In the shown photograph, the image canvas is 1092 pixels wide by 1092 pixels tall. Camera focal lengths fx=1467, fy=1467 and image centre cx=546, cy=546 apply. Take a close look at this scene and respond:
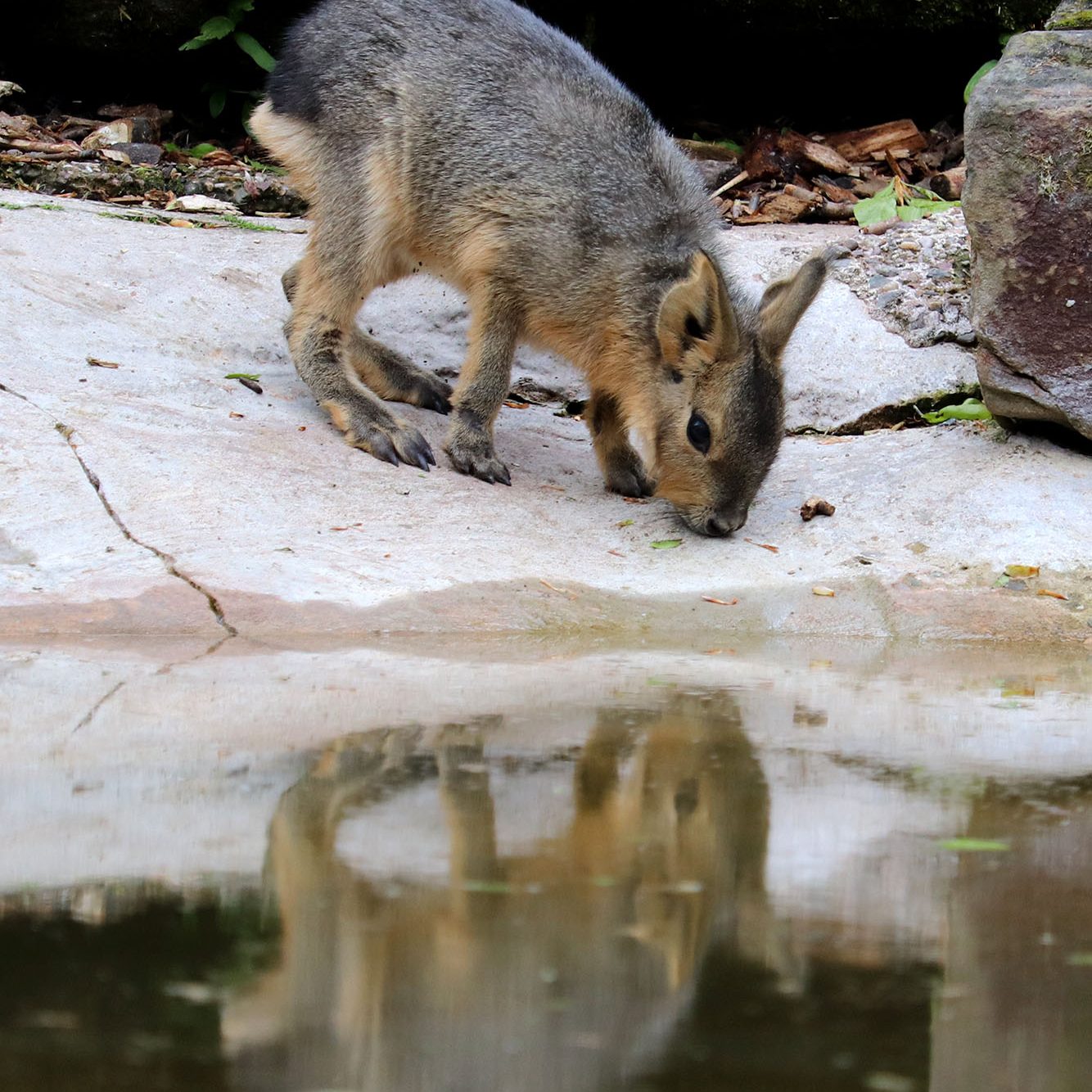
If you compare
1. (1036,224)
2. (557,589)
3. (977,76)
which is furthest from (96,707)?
(977,76)

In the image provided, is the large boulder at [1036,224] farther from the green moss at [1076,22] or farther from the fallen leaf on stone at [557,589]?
the fallen leaf on stone at [557,589]

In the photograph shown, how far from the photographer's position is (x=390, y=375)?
321 inches

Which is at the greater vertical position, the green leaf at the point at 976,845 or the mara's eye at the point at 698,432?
the green leaf at the point at 976,845

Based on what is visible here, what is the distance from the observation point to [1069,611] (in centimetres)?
584

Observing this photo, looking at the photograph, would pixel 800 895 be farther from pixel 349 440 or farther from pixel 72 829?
pixel 349 440

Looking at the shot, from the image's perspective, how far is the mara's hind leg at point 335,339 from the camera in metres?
7.26

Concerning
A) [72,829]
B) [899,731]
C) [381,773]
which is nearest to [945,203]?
[899,731]

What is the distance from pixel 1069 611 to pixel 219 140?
333 inches

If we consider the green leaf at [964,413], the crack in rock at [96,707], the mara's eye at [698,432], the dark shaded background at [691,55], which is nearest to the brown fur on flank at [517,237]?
the mara's eye at [698,432]

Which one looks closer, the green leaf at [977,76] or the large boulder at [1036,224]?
the large boulder at [1036,224]

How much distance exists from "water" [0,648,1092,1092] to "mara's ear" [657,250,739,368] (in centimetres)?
241

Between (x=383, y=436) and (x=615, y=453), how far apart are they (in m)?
1.22

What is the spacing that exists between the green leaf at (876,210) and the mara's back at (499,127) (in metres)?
2.65

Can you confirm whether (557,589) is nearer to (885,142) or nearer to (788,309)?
(788,309)
